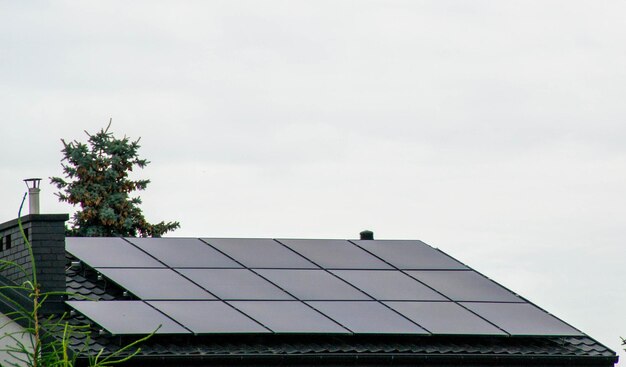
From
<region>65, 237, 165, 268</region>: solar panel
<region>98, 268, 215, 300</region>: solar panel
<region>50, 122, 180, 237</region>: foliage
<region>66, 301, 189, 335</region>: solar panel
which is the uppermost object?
<region>50, 122, 180, 237</region>: foliage

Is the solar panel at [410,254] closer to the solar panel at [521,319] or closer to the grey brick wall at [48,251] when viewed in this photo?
the solar panel at [521,319]

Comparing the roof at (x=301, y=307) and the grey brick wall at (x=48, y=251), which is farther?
the grey brick wall at (x=48, y=251)

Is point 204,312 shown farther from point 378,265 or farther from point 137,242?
point 378,265

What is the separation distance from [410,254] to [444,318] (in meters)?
2.87

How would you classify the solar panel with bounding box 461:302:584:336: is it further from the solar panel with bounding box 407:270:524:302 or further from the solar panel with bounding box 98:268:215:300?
the solar panel with bounding box 98:268:215:300

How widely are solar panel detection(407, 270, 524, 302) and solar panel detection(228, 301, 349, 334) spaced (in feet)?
9.90

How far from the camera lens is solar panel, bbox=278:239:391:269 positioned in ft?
64.0

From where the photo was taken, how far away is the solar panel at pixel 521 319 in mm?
18125

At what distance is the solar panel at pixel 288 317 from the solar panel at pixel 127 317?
1377mm

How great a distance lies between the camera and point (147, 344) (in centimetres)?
1536

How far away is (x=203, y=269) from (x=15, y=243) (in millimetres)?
2964

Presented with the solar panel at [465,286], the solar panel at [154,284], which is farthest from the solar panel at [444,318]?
the solar panel at [154,284]

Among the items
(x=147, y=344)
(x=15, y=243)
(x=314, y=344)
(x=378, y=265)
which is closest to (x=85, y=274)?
(x=15, y=243)

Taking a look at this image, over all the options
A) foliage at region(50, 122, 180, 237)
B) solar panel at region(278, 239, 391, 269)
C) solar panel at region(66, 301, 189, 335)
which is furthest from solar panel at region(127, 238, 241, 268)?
foliage at region(50, 122, 180, 237)
